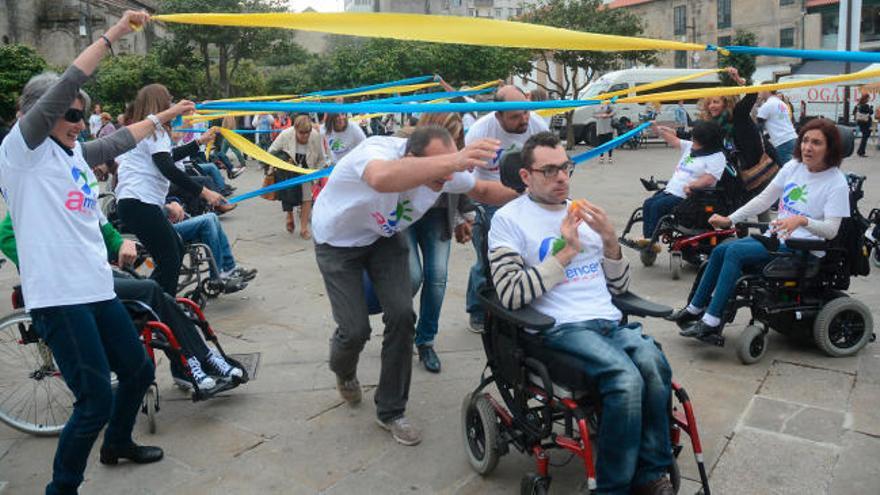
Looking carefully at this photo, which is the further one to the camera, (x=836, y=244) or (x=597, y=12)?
(x=597, y=12)

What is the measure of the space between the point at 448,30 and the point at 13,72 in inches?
921

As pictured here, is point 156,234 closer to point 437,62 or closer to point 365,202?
point 365,202

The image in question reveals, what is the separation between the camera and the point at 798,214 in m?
4.70

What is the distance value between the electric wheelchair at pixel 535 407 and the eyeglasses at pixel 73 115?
5.97 ft

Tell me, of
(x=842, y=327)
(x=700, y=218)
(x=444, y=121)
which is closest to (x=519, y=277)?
(x=444, y=121)

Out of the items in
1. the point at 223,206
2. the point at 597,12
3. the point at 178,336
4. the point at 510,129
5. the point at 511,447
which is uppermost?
the point at 597,12

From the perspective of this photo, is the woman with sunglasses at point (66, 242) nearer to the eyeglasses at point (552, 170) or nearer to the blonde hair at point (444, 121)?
the eyeglasses at point (552, 170)

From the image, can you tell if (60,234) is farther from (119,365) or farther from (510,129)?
(510,129)

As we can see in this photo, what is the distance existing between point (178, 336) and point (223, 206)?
2.04 meters

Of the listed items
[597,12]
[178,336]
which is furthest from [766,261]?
[597,12]

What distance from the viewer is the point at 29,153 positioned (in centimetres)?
289

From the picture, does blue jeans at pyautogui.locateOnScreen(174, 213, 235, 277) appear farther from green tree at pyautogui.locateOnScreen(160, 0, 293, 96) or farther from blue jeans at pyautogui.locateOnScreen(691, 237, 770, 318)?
green tree at pyautogui.locateOnScreen(160, 0, 293, 96)

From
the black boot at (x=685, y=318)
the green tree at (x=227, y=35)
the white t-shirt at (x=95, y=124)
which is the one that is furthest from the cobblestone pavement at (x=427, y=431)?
the green tree at (x=227, y=35)

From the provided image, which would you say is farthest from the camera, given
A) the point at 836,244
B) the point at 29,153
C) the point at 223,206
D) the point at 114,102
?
the point at 114,102
